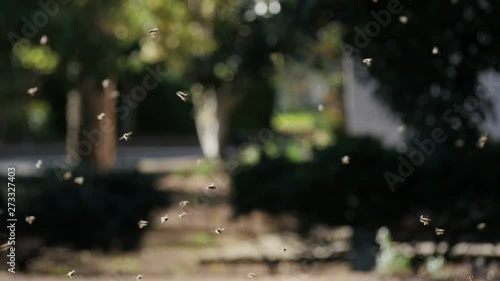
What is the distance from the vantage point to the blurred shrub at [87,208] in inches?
340

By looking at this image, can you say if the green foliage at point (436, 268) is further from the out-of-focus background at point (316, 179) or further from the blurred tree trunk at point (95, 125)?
the blurred tree trunk at point (95, 125)

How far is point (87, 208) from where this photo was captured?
28.8 feet

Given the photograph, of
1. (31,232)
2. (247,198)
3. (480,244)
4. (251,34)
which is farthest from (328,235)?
(31,232)

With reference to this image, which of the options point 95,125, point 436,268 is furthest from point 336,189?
point 95,125

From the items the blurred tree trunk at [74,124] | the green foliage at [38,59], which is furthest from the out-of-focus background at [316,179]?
the blurred tree trunk at [74,124]

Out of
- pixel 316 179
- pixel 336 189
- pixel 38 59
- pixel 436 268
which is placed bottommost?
pixel 436 268

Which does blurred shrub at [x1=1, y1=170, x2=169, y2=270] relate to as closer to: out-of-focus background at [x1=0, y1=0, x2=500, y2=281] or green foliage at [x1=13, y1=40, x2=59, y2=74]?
out-of-focus background at [x1=0, y1=0, x2=500, y2=281]

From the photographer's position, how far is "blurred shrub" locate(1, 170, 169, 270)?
864 cm

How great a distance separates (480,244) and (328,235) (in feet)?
4.69

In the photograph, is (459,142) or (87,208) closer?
(459,142)

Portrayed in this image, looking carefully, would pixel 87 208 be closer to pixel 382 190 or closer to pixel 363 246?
pixel 363 246

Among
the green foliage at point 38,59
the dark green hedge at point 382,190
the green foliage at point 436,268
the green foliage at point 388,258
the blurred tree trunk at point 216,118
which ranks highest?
the blurred tree trunk at point 216,118

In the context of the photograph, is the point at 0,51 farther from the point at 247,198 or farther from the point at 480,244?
the point at 480,244

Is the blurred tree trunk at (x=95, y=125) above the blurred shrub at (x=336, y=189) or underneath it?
above
